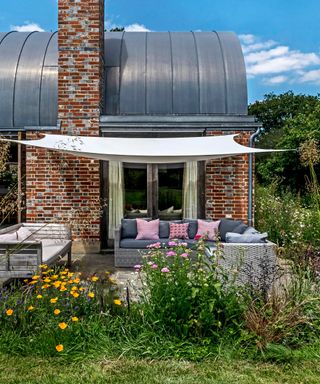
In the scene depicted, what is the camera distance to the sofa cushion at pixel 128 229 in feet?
25.3

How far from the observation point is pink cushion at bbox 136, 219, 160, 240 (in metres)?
7.51

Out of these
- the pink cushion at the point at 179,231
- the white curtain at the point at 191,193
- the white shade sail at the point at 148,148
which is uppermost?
the white shade sail at the point at 148,148

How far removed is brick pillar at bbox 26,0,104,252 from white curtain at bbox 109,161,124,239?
1.05 feet

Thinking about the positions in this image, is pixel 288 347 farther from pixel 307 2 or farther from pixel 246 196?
pixel 307 2

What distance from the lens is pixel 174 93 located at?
9.07 metres

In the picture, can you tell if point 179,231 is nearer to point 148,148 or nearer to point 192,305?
point 148,148

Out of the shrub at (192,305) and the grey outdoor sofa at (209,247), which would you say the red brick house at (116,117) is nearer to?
the grey outdoor sofa at (209,247)

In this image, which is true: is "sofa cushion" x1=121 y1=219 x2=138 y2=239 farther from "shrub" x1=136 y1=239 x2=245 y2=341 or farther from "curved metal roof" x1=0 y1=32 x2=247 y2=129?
"shrub" x1=136 y1=239 x2=245 y2=341

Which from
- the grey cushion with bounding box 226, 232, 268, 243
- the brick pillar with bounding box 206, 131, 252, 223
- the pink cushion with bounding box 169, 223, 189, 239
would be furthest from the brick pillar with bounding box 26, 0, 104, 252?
the grey cushion with bounding box 226, 232, 268, 243

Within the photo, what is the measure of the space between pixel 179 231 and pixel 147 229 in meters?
0.67

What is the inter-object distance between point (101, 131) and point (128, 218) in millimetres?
2085

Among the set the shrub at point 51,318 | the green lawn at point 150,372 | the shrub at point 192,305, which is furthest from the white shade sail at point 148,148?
the green lawn at point 150,372

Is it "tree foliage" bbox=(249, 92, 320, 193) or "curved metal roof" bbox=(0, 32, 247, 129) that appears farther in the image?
"tree foliage" bbox=(249, 92, 320, 193)

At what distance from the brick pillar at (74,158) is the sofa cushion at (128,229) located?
2.73 ft
